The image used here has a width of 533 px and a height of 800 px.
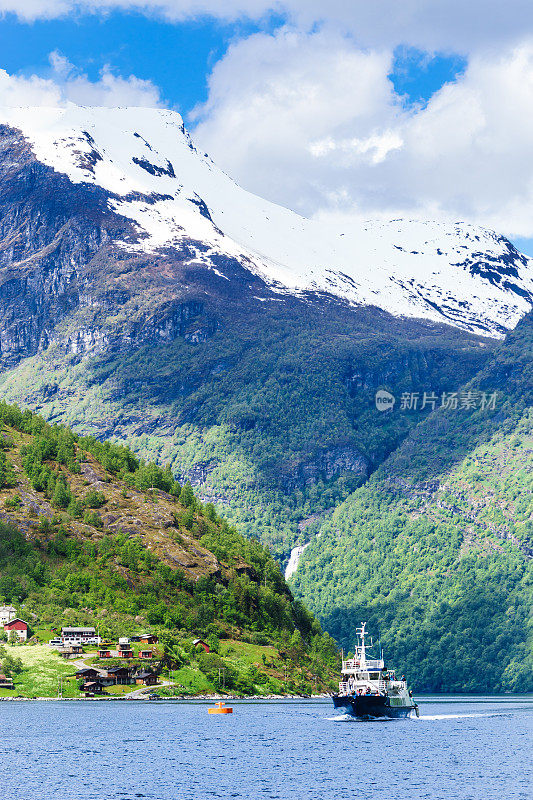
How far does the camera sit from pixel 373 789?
479 feet

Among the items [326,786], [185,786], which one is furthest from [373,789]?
[185,786]

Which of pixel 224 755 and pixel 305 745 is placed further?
pixel 305 745

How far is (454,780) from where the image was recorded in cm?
15200

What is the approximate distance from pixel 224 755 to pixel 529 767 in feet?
128

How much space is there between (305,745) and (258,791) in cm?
4608

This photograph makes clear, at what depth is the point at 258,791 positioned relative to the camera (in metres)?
143

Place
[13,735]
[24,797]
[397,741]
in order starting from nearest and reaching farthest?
1. [24,797]
2. [13,735]
3. [397,741]

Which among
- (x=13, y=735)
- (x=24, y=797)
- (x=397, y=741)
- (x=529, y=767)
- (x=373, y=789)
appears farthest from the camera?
(x=397, y=741)

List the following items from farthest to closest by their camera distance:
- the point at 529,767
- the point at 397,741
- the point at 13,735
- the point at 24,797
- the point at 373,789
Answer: the point at 397,741 < the point at 13,735 < the point at 529,767 < the point at 373,789 < the point at 24,797

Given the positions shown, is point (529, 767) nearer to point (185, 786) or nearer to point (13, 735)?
point (185, 786)

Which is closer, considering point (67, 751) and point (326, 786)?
point (326, 786)

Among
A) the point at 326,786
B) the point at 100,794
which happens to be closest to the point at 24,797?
the point at 100,794

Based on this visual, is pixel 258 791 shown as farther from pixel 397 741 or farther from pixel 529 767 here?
pixel 397 741

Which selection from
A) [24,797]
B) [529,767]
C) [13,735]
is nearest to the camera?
[24,797]
